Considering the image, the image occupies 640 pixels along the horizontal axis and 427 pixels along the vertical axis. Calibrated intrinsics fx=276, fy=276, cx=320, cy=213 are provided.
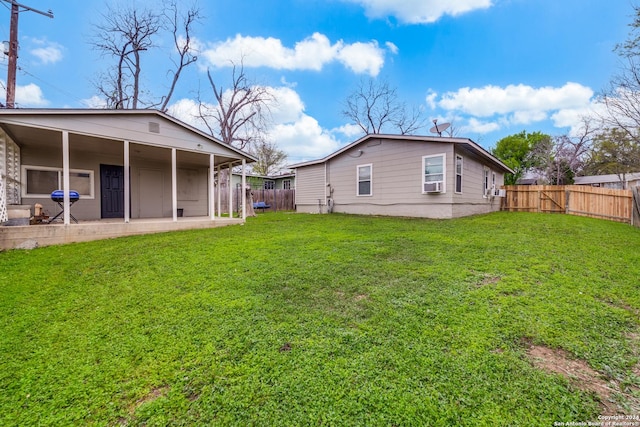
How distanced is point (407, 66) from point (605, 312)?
15889 mm

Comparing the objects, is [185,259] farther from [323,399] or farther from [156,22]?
[156,22]

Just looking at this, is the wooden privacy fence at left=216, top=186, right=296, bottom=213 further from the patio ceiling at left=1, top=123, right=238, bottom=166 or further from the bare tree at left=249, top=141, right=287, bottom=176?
the bare tree at left=249, top=141, right=287, bottom=176

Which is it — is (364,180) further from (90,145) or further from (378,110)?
(378,110)

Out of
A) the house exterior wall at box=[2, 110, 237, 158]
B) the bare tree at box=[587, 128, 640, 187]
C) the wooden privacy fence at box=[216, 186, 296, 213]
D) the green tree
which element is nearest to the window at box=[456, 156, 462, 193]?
the house exterior wall at box=[2, 110, 237, 158]

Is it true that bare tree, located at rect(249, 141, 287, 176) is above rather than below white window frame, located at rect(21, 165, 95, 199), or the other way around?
above

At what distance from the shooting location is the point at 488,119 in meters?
23.2

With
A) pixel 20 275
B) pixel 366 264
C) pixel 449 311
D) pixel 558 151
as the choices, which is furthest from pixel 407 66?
pixel 558 151

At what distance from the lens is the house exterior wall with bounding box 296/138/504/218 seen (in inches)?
389

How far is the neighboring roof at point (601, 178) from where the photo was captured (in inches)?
840

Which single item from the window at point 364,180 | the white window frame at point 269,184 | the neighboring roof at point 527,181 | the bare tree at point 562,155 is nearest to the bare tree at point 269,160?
the white window frame at point 269,184

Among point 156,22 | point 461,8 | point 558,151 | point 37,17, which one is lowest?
point 558,151

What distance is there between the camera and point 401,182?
1080 centimetres

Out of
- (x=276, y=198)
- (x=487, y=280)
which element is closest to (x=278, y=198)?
(x=276, y=198)

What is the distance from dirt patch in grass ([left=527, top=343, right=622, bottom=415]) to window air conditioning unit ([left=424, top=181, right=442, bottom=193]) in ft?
26.5
